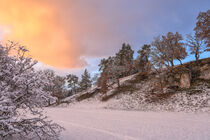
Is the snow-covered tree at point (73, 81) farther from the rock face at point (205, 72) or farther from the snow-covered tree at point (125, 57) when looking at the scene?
the rock face at point (205, 72)

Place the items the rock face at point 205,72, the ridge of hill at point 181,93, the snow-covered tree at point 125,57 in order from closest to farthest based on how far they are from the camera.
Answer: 1. the ridge of hill at point 181,93
2. the rock face at point 205,72
3. the snow-covered tree at point 125,57

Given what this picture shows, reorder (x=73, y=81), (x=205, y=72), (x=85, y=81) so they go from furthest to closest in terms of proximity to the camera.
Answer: (x=73, y=81) → (x=85, y=81) → (x=205, y=72)

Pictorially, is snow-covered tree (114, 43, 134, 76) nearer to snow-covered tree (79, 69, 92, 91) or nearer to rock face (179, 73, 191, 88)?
snow-covered tree (79, 69, 92, 91)

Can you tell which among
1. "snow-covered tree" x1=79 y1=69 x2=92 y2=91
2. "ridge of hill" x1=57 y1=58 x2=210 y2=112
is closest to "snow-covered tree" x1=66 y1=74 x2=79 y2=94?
"snow-covered tree" x1=79 y1=69 x2=92 y2=91

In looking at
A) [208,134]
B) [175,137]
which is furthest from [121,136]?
[208,134]

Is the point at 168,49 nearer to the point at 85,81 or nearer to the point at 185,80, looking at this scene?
the point at 185,80

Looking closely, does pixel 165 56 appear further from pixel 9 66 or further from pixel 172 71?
pixel 9 66

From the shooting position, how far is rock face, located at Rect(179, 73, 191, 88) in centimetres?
2324

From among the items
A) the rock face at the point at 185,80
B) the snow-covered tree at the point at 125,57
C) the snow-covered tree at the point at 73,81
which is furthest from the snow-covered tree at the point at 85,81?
the rock face at the point at 185,80

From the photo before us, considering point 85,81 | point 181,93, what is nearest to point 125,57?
point 85,81

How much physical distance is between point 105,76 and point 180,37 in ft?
67.4

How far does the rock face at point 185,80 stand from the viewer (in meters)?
23.2

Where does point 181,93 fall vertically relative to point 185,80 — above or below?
below

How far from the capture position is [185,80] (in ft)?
77.9
